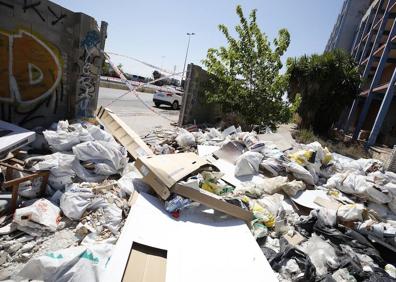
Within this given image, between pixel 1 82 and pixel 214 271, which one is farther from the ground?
pixel 1 82

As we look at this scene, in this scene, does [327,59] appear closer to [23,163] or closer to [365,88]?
[365,88]

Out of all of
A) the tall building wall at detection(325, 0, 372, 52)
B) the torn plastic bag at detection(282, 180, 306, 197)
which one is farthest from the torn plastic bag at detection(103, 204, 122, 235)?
the tall building wall at detection(325, 0, 372, 52)

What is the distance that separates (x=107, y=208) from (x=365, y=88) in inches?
889

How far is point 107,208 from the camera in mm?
2990

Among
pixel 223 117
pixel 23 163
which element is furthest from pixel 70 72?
pixel 223 117

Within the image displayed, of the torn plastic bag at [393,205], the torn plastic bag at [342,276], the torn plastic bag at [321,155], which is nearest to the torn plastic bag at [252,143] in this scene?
the torn plastic bag at [321,155]

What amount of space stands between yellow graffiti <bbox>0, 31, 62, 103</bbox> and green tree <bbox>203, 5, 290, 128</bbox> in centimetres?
539

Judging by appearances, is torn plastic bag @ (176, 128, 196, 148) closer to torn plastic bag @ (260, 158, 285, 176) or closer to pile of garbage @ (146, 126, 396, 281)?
pile of garbage @ (146, 126, 396, 281)

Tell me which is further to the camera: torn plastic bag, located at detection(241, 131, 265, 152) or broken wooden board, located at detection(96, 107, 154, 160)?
torn plastic bag, located at detection(241, 131, 265, 152)

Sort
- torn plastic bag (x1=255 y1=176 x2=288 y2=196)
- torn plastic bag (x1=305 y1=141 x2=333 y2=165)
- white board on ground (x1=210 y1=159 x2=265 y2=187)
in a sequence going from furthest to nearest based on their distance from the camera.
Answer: torn plastic bag (x1=305 y1=141 x2=333 y2=165) < white board on ground (x1=210 y1=159 x2=265 y2=187) < torn plastic bag (x1=255 y1=176 x2=288 y2=196)

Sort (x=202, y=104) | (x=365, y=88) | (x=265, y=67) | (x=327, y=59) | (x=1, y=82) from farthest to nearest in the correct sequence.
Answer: (x=365, y=88) < (x=327, y=59) < (x=202, y=104) < (x=265, y=67) < (x=1, y=82)

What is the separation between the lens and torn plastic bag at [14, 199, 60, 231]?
2520 millimetres

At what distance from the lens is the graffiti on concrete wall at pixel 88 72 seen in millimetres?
5207

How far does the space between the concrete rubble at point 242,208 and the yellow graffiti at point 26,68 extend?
2.97ft
